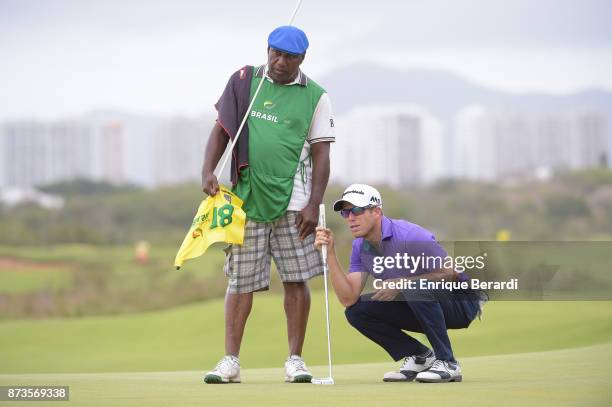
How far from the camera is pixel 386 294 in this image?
675cm

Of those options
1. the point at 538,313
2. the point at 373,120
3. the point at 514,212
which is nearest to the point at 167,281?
the point at 538,313

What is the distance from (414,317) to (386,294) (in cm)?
26

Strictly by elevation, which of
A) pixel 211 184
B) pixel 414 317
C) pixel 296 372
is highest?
pixel 211 184

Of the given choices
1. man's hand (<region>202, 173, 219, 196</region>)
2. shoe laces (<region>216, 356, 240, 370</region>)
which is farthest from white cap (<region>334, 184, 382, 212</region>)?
shoe laces (<region>216, 356, 240, 370</region>)

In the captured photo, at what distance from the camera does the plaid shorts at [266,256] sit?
276 inches

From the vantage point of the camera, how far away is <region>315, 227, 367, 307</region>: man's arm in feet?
21.4

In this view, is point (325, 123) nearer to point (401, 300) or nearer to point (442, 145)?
point (401, 300)

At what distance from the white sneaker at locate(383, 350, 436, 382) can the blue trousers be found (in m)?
0.03

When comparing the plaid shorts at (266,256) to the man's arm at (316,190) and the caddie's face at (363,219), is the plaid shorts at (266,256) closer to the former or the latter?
the man's arm at (316,190)

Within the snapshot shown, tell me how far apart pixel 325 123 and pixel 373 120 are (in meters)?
136

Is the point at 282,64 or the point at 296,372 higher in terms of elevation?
the point at 282,64

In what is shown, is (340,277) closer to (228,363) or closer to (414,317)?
(414,317)

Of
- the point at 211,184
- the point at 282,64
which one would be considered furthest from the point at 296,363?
A: the point at 282,64

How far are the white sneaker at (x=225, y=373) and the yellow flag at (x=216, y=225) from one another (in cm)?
58
